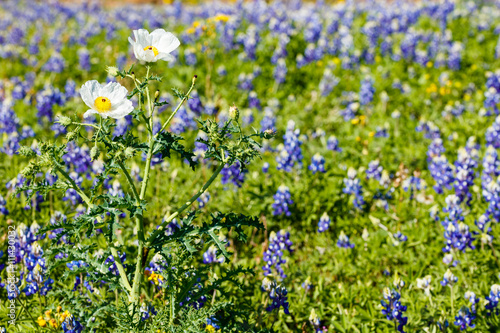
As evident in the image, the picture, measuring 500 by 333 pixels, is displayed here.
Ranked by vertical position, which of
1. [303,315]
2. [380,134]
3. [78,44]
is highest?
[78,44]

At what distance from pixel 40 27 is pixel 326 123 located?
25.5 ft

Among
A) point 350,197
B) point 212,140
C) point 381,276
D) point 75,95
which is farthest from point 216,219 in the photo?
point 75,95

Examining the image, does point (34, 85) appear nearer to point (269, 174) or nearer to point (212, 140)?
point (269, 174)

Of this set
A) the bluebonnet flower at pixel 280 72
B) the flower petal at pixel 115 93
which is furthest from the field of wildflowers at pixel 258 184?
the bluebonnet flower at pixel 280 72

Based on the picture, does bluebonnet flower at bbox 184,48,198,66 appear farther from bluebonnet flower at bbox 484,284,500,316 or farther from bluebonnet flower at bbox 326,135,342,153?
bluebonnet flower at bbox 484,284,500,316

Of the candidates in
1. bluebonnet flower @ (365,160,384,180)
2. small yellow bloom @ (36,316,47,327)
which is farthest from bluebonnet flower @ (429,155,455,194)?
small yellow bloom @ (36,316,47,327)

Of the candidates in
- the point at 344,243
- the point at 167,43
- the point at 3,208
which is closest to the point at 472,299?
the point at 344,243

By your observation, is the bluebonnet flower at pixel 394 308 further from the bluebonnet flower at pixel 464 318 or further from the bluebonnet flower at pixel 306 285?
the bluebonnet flower at pixel 306 285

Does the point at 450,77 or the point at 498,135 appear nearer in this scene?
the point at 498,135

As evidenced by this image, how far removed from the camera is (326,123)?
6.01 m

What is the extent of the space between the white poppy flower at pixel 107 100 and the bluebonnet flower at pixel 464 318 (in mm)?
2546

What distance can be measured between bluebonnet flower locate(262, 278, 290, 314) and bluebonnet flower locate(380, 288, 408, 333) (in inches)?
27.8

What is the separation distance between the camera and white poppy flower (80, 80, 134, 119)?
201cm

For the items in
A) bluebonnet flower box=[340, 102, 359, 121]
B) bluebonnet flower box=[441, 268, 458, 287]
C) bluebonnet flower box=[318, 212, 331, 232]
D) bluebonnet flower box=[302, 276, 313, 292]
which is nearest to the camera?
bluebonnet flower box=[441, 268, 458, 287]
